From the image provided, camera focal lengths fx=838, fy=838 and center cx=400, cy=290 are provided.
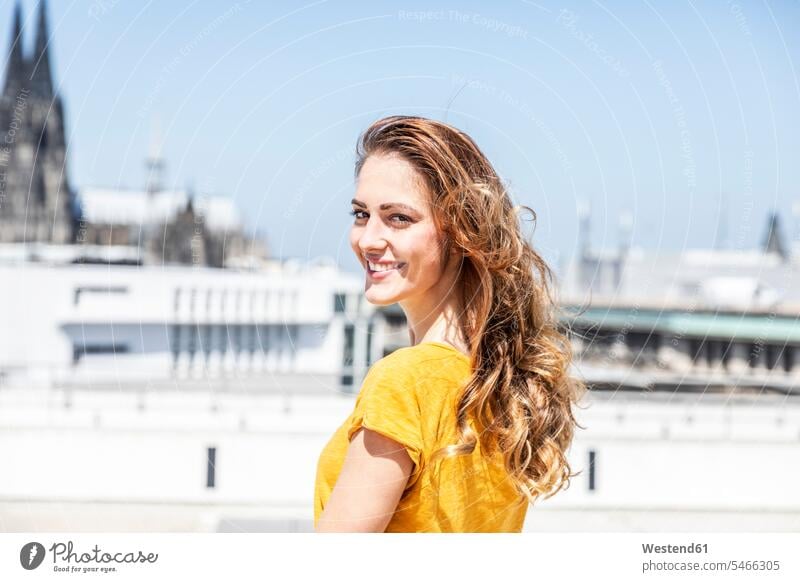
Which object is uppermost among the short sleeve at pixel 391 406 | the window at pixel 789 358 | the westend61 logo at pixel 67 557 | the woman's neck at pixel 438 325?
the woman's neck at pixel 438 325

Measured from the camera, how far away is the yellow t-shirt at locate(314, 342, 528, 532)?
1.29 m

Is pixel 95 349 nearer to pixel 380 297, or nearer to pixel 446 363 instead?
pixel 380 297

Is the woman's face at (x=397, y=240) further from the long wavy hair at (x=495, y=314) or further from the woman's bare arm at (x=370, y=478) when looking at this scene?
the woman's bare arm at (x=370, y=478)

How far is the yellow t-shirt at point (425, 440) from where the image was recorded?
129 cm


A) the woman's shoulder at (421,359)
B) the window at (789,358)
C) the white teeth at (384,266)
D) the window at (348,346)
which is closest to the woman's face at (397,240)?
the white teeth at (384,266)

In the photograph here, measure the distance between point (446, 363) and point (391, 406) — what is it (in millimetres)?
153

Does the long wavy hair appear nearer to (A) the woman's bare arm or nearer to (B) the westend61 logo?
(A) the woman's bare arm

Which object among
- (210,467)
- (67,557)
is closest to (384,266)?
(67,557)

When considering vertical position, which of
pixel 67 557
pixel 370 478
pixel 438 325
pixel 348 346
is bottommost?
pixel 348 346

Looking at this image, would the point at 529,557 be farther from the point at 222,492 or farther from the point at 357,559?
the point at 222,492

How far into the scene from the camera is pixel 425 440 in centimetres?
134

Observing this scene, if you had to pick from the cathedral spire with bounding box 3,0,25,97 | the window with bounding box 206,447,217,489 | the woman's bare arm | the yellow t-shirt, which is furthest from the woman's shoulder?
the window with bounding box 206,447,217,489

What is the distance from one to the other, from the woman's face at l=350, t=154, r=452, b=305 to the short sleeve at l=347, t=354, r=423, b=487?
23 cm

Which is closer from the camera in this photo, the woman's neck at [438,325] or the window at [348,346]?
the woman's neck at [438,325]
